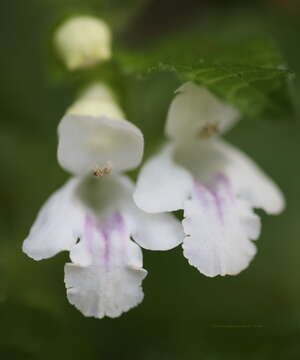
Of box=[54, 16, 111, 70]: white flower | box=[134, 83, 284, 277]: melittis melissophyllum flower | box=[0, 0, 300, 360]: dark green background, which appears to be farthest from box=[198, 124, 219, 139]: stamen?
box=[54, 16, 111, 70]: white flower

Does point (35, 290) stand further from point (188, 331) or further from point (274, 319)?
point (274, 319)

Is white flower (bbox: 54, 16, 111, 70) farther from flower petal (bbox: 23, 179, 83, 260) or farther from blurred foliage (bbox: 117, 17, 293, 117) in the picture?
flower petal (bbox: 23, 179, 83, 260)

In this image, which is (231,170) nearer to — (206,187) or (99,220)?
(206,187)

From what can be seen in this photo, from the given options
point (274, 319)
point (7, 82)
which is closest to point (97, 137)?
point (274, 319)

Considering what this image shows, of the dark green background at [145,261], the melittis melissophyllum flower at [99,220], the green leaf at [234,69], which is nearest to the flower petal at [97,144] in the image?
the melittis melissophyllum flower at [99,220]

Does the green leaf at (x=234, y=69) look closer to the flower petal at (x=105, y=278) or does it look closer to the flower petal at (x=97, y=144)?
the flower petal at (x=97, y=144)

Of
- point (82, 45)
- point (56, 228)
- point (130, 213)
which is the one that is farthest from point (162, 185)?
point (82, 45)

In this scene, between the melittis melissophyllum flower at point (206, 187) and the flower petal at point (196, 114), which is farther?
the flower petal at point (196, 114)
